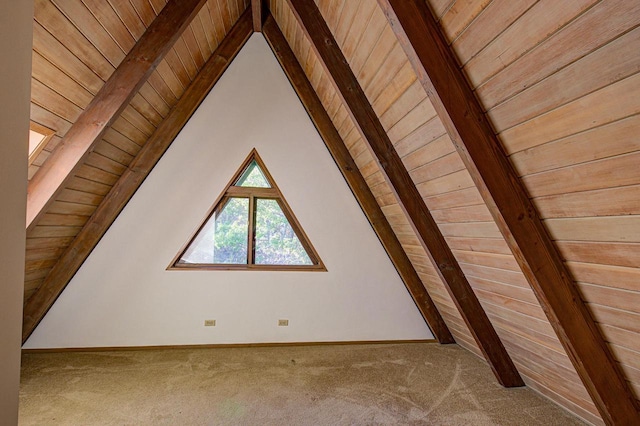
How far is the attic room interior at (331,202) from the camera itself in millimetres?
1247

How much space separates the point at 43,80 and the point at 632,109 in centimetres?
268

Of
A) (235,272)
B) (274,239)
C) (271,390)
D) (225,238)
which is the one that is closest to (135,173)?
(225,238)

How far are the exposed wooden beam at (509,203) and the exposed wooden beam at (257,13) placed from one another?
1940 mm

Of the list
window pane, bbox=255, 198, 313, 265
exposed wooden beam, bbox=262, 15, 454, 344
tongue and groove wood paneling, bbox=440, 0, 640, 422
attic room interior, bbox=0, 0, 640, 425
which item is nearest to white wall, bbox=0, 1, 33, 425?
attic room interior, bbox=0, 0, 640, 425

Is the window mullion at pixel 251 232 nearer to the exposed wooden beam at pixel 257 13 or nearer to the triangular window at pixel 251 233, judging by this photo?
the triangular window at pixel 251 233

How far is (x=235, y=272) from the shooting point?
3.68 metres

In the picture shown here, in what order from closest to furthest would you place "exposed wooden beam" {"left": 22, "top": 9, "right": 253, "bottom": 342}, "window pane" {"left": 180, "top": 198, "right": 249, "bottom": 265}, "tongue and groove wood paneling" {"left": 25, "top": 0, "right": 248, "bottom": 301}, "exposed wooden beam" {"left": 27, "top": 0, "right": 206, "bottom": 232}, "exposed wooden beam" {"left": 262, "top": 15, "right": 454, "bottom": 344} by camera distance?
"tongue and groove wood paneling" {"left": 25, "top": 0, "right": 248, "bottom": 301} → "exposed wooden beam" {"left": 27, "top": 0, "right": 206, "bottom": 232} → "exposed wooden beam" {"left": 22, "top": 9, "right": 253, "bottom": 342} → "exposed wooden beam" {"left": 262, "top": 15, "right": 454, "bottom": 344} → "window pane" {"left": 180, "top": 198, "right": 249, "bottom": 265}

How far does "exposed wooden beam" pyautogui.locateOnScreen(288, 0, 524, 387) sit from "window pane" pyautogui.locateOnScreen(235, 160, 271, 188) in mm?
1623

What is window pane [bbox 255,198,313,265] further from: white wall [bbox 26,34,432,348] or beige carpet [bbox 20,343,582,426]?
beige carpet [bbox 20,343,582,426]

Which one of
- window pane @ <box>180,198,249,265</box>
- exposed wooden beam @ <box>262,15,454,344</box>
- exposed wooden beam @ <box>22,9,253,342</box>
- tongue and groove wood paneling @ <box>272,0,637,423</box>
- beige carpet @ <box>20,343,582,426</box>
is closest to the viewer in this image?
tongue and groove wood paneling @ <box>272,0,637,423</box>

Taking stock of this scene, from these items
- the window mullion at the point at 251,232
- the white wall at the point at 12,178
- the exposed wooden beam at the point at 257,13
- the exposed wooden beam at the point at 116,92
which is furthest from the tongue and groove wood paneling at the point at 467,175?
the window mullion at the point at 251,232

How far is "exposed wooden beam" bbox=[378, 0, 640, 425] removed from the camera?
1.53 meters

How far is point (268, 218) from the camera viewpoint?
3.81 metres

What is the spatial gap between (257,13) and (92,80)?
1.65 meters
